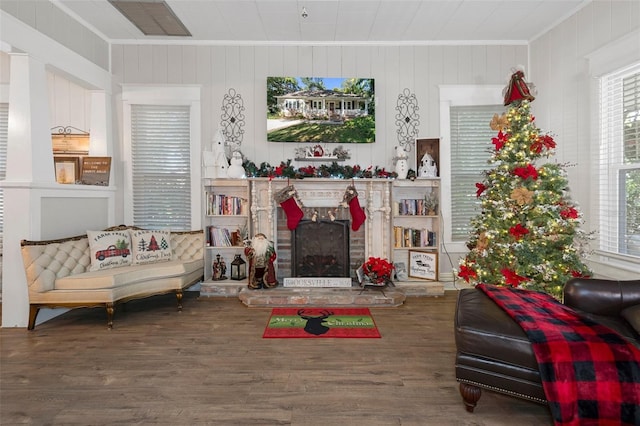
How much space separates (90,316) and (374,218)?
351cm

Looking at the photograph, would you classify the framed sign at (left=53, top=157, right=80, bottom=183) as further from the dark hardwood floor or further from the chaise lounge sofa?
the dark hardwood floor

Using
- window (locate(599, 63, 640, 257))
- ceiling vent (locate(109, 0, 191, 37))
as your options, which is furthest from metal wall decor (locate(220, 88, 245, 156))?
window (locate(599, 63, 640, 257))

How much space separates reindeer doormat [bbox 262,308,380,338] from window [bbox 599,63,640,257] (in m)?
2.52

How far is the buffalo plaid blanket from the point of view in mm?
Answer: 1867

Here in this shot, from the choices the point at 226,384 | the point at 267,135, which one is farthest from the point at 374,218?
the point at 226,384

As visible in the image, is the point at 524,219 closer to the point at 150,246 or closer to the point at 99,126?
the point at 150,246

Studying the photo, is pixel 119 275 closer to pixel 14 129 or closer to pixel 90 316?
pixel 90 316

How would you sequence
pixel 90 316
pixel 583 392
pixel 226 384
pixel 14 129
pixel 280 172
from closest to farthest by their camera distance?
pixel 583 392, pixel 226 384, pixel 14 129, pixel 90 316, pixel 280 172

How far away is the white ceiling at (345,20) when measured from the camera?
4129 mm

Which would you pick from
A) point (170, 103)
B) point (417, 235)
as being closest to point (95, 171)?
point (170, 103)

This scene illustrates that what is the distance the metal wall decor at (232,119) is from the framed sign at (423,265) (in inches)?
111

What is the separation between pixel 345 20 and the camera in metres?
4.50

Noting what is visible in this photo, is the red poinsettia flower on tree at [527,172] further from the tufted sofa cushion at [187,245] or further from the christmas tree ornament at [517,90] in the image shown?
the tufted sofa cushion at [187,245]

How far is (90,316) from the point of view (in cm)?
414
